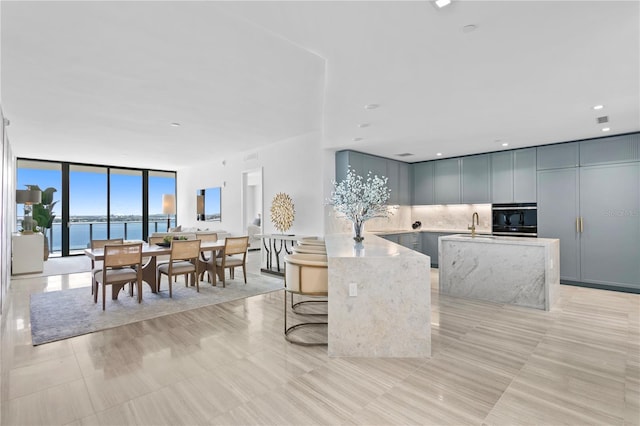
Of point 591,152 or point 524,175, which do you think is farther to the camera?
point 524,175

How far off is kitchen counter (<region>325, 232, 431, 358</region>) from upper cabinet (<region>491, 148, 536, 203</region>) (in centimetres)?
466

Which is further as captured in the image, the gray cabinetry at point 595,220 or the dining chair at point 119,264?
the gray cabinetry at point 595,220

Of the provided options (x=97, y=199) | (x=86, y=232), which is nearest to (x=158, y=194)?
(x=97, y=199)

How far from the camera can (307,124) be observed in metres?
5.53

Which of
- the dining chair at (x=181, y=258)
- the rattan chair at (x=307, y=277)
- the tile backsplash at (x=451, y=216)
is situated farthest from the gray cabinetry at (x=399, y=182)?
the rattan chair at (x=307, y=277)

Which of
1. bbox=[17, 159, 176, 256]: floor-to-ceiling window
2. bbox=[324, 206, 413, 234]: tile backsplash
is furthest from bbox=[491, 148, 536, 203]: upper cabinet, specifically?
bbox=[17, 159, 176, 256]: floor-to-ceiling window

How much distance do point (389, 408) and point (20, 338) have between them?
3784 millimetres

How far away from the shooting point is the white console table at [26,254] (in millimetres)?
6504

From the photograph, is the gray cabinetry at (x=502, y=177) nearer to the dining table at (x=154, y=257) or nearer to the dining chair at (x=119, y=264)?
the dining table at (x=154, y=257)

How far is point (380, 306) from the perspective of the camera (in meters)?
2.87

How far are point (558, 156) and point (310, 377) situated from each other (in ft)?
19.9

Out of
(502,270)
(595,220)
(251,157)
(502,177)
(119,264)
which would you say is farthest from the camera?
(251,157)

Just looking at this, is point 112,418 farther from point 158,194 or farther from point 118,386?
point 158,194

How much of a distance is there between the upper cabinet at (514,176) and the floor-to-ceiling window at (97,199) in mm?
10183
